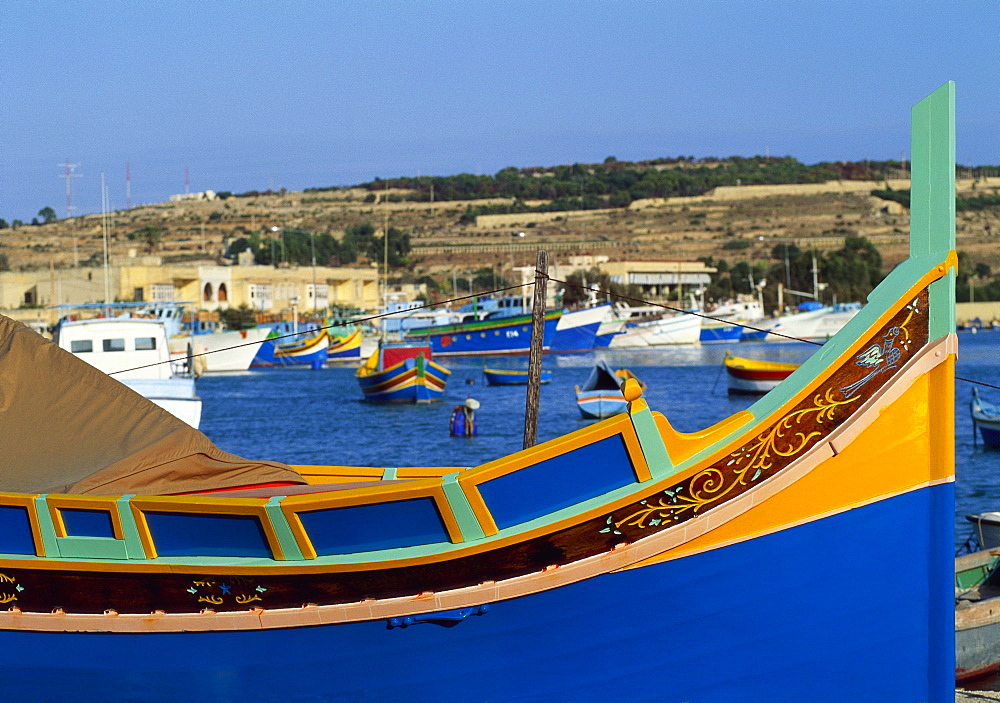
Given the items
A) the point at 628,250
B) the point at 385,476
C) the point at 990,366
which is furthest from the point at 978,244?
the point at 385,476

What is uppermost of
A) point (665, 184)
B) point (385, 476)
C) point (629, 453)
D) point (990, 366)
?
point (665, 184)

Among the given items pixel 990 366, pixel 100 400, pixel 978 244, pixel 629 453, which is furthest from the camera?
pixel 978 244

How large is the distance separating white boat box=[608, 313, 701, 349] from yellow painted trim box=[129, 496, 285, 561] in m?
80.7

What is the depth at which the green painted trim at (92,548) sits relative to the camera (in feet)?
23.7

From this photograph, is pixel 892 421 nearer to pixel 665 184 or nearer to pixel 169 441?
pixel 169 441

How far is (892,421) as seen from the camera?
6945mm

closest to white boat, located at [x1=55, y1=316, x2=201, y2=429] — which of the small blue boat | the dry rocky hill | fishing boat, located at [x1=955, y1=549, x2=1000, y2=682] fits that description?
fishing boat, located at [x1=955, y1=549, x2=1000, y2=682]

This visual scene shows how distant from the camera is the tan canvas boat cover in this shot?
8.48 metres

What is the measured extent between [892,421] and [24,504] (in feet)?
17.5

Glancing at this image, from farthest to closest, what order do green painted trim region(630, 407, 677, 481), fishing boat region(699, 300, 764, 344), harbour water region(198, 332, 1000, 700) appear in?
fishing boat region(699, 300, 764, 344) < harbour water region(198, 332, 1000, 700) < green painted trim region(630, 407, 677, 481)

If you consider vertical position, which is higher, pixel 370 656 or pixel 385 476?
pixel 385 476

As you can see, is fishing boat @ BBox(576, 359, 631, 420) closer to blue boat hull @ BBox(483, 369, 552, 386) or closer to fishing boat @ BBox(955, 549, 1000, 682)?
blue boat hull @ BBox(483, 369, 552, 386)

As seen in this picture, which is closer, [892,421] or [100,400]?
[892,421]

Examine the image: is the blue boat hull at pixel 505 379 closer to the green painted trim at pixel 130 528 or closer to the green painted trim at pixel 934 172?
the green painted trim at pixel 934 172
